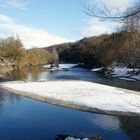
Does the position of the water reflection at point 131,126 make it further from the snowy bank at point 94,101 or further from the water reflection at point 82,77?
the water reflection at point 82,77

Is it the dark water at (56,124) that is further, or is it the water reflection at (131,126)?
the water reflection at (131,126)

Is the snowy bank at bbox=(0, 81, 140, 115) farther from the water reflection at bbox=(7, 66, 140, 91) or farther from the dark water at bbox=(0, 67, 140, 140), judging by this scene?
the water reflection at bbox=(7, 66, 140, 91)

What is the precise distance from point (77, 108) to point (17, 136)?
34.5 ft

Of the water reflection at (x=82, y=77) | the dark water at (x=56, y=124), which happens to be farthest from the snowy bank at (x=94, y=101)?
the water reflection at (x=82, y=77)

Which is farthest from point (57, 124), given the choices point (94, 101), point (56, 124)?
point (94, 101)

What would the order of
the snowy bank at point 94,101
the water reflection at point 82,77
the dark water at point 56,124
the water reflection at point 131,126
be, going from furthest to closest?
the water reflection at point 82,77 → the snowy bank at point 94,101 → the water reflection at point 131,126 → the dark water at point 56,124

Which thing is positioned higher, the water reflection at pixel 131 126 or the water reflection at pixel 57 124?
the water reflection at pixel 57 124

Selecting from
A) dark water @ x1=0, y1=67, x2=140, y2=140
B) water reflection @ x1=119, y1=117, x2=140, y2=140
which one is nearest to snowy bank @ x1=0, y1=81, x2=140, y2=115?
dark water @ x1=0, y1=67, x2=140, y2=140

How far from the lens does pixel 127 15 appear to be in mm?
4906

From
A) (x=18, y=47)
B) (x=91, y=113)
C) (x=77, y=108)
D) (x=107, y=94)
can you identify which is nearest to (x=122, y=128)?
(x=91, y=113)

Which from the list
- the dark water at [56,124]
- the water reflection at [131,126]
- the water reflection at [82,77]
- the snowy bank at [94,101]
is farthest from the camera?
the water reflection at [82,77]

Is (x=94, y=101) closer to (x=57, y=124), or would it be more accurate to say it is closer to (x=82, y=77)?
Result: (x=57, y=124)

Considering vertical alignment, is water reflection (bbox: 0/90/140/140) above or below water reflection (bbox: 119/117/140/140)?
above

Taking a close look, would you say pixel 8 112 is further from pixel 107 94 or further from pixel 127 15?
pixel 127 15
